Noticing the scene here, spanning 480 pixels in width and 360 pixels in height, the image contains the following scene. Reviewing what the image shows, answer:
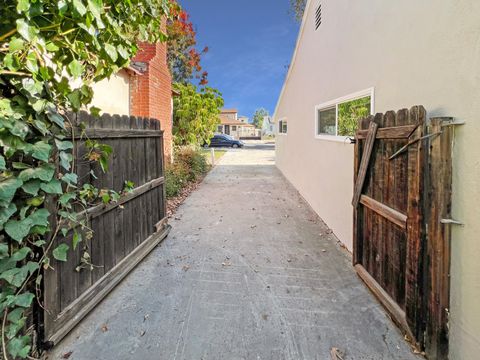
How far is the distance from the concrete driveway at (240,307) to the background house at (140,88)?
336 cm

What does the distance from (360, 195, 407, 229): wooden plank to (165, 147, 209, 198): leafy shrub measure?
5.16m

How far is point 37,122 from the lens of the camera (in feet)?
6.36

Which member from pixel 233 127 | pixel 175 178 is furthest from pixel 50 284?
pixel 233 127

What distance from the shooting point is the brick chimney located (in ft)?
23.1

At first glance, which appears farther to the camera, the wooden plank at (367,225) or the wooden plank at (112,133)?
the wooden plank at (367,225)

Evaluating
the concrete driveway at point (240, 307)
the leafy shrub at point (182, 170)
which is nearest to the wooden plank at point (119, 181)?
the concrete driveway at point (240, 307)

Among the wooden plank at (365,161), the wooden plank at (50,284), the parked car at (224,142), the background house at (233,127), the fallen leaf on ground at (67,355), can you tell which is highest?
the background house at (233,127)

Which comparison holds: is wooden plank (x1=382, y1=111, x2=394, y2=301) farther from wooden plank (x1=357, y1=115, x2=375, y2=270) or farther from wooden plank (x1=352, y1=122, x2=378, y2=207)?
wooden plank (x1=357, y1=115, x2=375, y2=270)

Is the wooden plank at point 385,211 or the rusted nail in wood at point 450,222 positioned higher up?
the rusted nail in wood at point 450,222

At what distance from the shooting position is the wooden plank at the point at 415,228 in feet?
7.30

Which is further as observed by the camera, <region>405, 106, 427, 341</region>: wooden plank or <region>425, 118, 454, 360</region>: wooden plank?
<region>405, 106, 427, 341</region>: wooden plank

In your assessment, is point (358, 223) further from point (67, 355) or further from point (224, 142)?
point (224, 142)

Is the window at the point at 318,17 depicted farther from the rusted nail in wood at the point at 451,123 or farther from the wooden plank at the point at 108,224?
the wooden plank at the point at 108,224

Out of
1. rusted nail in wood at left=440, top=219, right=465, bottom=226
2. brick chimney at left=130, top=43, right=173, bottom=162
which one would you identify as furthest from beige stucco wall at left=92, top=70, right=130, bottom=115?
rusted nail in wood at left=440, top=219, right=465, bottom=226
